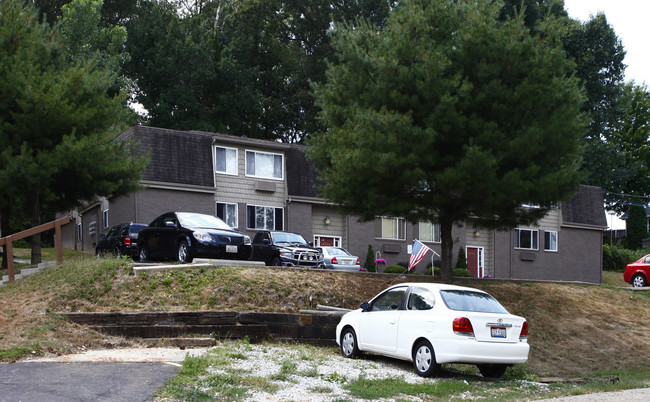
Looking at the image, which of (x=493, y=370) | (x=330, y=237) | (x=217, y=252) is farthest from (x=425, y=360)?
(x=330, y=237)

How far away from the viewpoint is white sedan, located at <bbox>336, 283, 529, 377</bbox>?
12352mm

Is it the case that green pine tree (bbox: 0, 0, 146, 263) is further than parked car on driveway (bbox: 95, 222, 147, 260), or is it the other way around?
parked car on driveway (bbox: 95, 222, 147, 260)

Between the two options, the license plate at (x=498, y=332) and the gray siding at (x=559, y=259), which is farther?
the gray siding at (x=559, y=259)

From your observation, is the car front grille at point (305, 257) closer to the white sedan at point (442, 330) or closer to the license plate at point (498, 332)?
the white sedan at point (442, 330)

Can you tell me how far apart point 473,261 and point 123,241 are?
24.0 metres

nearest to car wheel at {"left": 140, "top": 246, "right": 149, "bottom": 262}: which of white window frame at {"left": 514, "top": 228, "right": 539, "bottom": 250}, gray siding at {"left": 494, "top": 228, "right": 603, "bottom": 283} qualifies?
gray siding at {"left": 494, "top": 228, "right": 603, "bottom": 283}

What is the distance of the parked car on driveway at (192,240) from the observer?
21.2 metres

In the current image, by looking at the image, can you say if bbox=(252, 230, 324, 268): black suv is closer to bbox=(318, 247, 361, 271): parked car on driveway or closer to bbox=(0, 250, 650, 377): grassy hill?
bbox=(318, 247, 361, 271): parked car on driveway

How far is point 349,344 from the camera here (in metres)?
14.6

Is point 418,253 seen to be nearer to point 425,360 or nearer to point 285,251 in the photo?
point 285,251

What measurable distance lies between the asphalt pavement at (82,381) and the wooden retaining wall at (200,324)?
322cm

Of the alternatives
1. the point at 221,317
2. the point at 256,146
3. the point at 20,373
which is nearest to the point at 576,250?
the point at 256,146

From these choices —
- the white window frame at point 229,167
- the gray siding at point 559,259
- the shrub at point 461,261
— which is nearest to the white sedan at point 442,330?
the white window frame at point 229,167

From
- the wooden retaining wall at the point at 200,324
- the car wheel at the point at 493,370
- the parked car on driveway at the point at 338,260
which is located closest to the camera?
the car wheel at the point at 493,370
